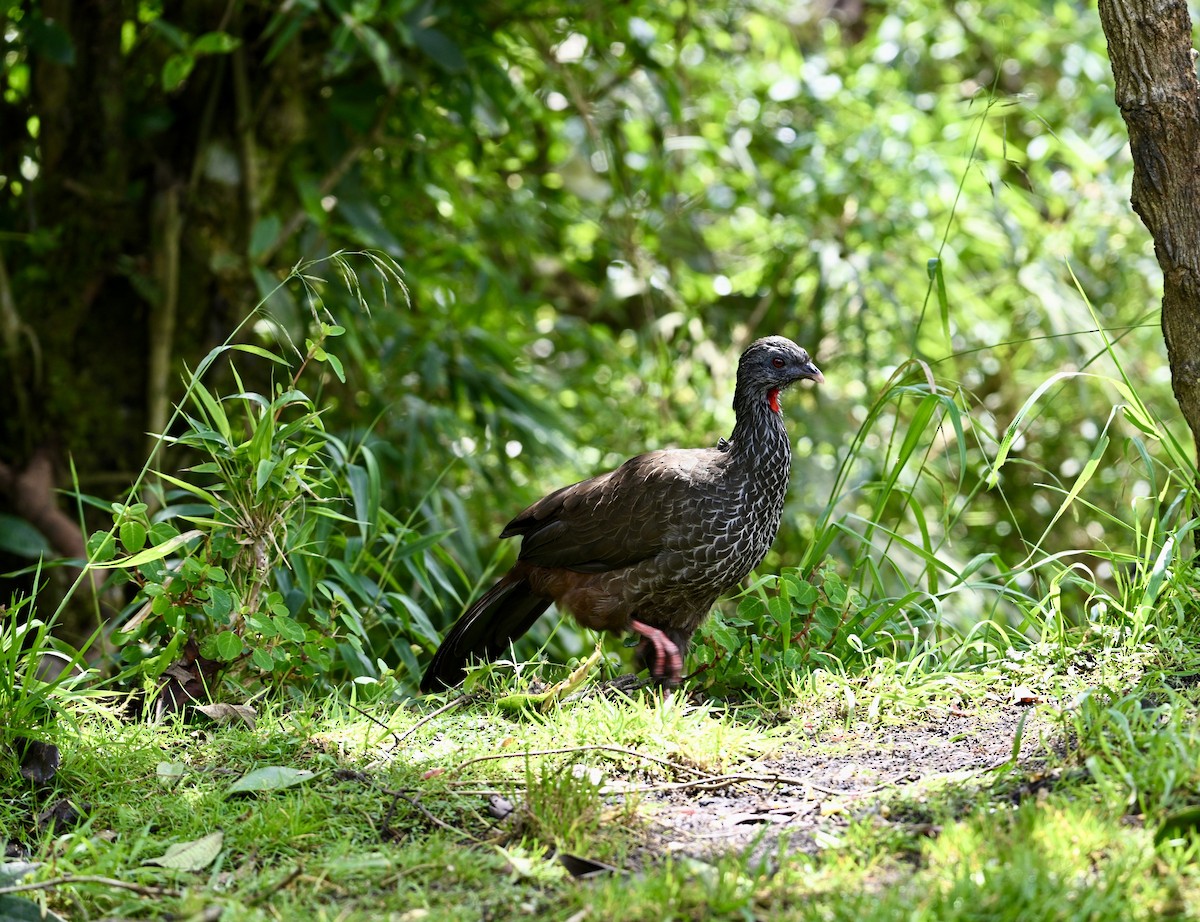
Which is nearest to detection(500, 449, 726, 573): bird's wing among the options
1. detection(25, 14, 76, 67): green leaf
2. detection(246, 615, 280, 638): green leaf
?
detection(246, 615, 280, 638): green leaf

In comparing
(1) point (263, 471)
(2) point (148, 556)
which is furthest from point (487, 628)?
(2) point (148, 556)

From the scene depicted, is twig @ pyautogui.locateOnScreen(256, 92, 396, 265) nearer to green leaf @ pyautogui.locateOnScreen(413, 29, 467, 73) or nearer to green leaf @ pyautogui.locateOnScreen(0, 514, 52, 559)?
green leaf @ pyautogui.locateOnScreen(413, 29, 467, 73)

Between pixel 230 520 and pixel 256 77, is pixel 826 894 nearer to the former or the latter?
pixel 230 520

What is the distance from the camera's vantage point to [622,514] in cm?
364

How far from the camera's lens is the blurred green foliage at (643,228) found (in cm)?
514

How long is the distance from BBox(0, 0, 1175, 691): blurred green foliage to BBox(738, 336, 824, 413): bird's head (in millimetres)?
479

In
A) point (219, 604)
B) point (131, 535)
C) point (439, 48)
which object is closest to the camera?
point (131, 535)

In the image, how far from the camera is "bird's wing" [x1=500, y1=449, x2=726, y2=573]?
3.57m

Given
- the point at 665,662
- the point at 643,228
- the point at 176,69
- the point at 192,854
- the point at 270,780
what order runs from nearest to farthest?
the point at 192,854, the point at 270,780, the point at 665,662, the point at 176,69, the point at 643,228

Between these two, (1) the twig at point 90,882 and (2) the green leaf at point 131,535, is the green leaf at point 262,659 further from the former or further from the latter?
(1) the twig at point 90,882

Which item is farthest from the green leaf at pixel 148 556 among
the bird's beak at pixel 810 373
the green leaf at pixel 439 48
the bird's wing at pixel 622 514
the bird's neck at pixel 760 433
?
the green leaf at pixel 439 48

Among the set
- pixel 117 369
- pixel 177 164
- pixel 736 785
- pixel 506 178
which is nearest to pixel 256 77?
pixel 177 164

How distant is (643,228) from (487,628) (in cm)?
307

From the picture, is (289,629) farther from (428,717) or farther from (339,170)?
(339,170)
